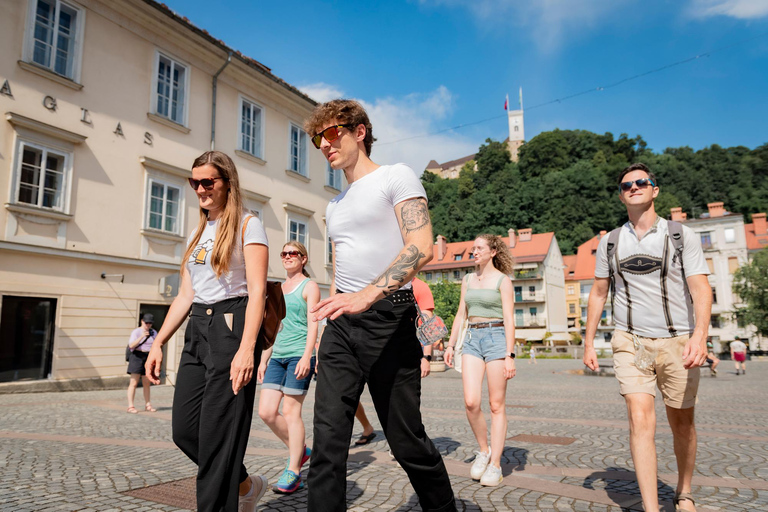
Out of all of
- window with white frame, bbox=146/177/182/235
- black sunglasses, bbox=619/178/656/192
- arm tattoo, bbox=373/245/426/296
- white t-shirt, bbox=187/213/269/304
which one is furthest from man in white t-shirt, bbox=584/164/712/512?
window with white frame, bbox=146/177/182/235

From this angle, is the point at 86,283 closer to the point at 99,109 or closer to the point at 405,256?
the point at 99,109

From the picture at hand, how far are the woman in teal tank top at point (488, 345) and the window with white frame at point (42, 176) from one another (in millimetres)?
12616

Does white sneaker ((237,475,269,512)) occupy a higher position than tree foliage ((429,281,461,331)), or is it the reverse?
tree foliage ((429,281,461,331))

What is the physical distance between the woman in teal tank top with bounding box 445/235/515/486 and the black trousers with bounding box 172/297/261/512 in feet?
7.13

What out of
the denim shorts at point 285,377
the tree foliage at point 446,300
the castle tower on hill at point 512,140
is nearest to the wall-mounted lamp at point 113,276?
the denim shorts at point 285,377

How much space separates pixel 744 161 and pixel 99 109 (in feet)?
265

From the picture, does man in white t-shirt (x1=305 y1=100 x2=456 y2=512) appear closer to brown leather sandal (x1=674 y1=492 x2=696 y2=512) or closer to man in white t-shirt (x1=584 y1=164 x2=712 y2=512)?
man in white t-shirt (x1=584 y1=164 x2=712 y2=512)

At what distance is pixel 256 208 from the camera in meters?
20.4

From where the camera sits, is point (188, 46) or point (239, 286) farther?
point (188, 46)

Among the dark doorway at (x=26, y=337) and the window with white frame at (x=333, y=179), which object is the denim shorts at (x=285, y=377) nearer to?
the dark doorway at (x=26, y=337)

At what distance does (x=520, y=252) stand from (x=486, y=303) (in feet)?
213

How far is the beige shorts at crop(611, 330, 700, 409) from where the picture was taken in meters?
3.29

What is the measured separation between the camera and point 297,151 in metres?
23.2

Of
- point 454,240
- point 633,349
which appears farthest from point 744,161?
point 633,349
